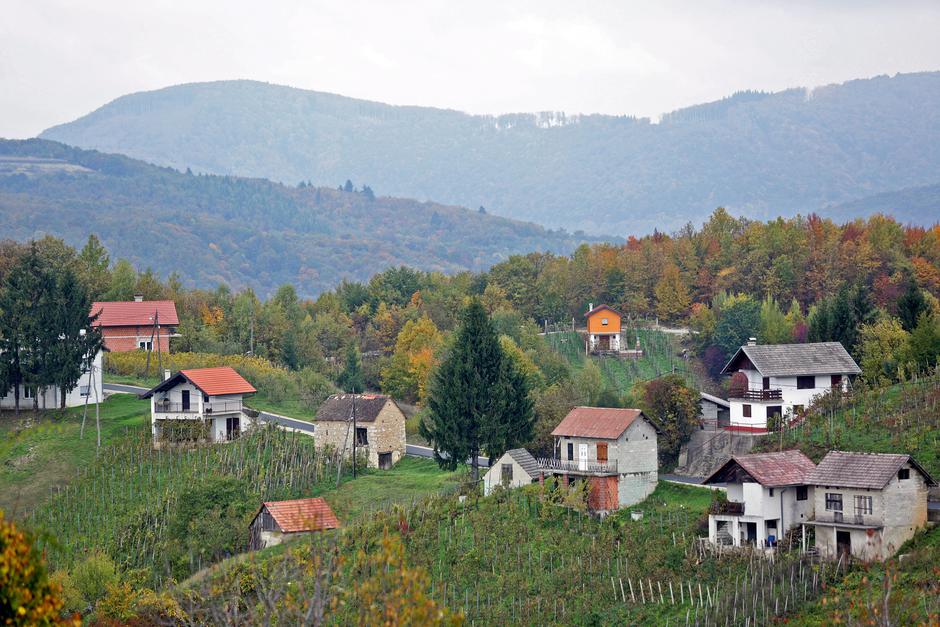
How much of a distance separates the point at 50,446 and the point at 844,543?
129ft

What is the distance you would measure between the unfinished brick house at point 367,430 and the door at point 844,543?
1082 inches

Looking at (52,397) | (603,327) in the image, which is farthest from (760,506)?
(603,327)

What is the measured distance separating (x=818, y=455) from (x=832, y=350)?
15408 millimetres

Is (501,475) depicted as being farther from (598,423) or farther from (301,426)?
(301,426)

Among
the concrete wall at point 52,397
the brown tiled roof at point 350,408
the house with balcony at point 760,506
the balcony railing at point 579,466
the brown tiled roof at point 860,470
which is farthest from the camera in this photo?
the concrete wall at point 52,397

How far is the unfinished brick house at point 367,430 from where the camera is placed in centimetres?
6856

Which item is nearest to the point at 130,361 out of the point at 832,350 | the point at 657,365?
the point at 657,365

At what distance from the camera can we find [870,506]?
45.6 metres

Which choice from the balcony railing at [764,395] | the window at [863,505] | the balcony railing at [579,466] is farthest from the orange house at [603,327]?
the window at [863,505]

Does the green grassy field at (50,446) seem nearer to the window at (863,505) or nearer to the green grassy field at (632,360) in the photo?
the green grassy field at (632,360)

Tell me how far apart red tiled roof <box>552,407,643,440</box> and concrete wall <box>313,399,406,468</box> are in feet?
40.5

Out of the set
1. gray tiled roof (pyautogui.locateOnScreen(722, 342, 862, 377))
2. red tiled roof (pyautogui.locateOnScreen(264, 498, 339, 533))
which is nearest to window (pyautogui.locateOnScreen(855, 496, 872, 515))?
red tiled roof (pyautogui.locateOnScreen(264, 498, 339, 533))

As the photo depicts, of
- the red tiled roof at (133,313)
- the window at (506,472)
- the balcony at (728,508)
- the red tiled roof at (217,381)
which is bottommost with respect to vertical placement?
the balcony at (728,508)

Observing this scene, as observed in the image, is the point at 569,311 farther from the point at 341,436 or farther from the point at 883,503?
the point at 883,503
